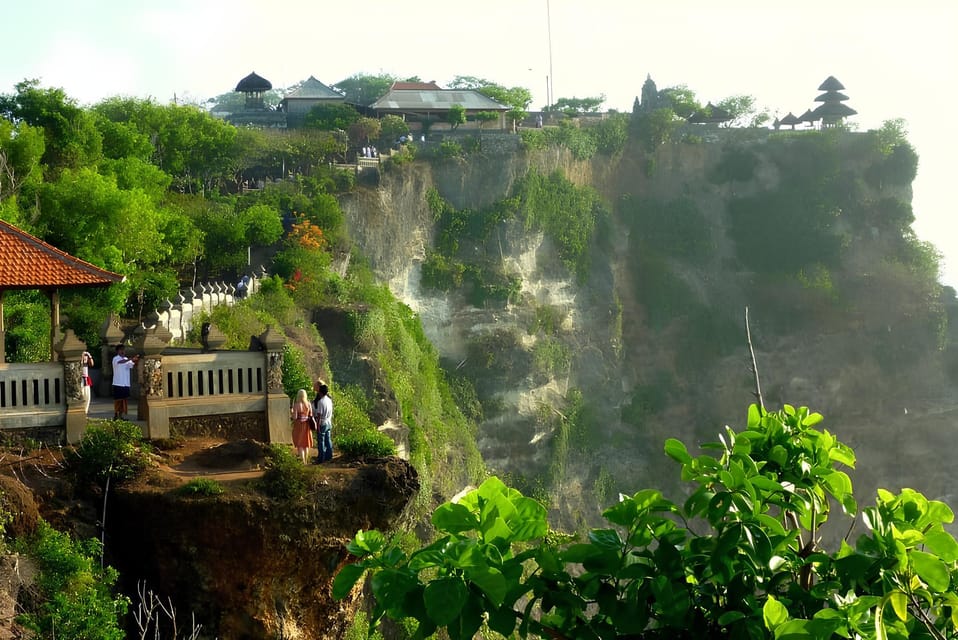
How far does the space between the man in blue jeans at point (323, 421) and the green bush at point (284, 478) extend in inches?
35.8

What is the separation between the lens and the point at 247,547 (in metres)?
14.9

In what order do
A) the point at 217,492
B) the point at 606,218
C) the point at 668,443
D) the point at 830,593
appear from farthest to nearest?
the point at 606,218 → the point at 217,492 → the point at 668,443 → the point at 830,593

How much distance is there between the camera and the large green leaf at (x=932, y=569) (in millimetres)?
5602

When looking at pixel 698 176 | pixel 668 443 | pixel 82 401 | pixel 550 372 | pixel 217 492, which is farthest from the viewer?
pixel 698 176

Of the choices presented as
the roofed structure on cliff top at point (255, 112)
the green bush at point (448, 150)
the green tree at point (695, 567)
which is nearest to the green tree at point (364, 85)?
the roofed structure on cliff top at point (255, 112)

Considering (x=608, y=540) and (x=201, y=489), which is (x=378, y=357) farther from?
(x=608, y=540)

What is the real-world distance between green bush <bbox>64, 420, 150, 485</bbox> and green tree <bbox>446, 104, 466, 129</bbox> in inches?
1451

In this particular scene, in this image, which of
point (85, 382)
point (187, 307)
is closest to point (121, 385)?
point (85, 382)

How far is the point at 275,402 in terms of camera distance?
17.3 meters

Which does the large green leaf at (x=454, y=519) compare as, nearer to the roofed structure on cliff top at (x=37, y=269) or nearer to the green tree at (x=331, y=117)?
the roofed structure on cliff top at (x=37, y=269)

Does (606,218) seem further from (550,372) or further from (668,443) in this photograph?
(668,443)

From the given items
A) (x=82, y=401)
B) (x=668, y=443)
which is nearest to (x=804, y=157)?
(x=82, y=401)

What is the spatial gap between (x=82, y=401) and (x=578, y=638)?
11992mm

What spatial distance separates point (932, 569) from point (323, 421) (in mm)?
11572
